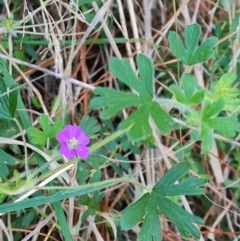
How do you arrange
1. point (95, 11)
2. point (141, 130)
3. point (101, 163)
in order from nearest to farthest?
point (141, 130), point (101, 163), point (95, 11)

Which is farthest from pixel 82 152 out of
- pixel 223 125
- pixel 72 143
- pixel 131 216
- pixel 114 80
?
pixel 114 80

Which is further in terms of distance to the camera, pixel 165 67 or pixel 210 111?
pixel 165 67

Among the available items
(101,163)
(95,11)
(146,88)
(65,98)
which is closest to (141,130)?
(146,88)

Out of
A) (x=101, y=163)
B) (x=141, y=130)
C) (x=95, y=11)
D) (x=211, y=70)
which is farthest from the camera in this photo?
(x=211, y=70)

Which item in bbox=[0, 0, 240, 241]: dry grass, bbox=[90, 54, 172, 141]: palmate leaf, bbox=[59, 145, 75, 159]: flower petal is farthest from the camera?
bbox=[0, 0, 240, 241]: dry grass

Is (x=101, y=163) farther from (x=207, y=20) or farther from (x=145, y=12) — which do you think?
(x=207, y=20)

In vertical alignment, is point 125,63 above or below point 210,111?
above

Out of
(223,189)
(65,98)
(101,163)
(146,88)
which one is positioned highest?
(146,88)

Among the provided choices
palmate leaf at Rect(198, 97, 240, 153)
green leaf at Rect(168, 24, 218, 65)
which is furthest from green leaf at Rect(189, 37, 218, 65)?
palmate leaf at Rect(198, 97, 240, 153)

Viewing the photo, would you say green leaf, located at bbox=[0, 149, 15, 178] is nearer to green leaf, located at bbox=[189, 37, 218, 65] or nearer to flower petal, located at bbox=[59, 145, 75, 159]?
flower petal, located at bbox=[59, 145, 75, 159]
